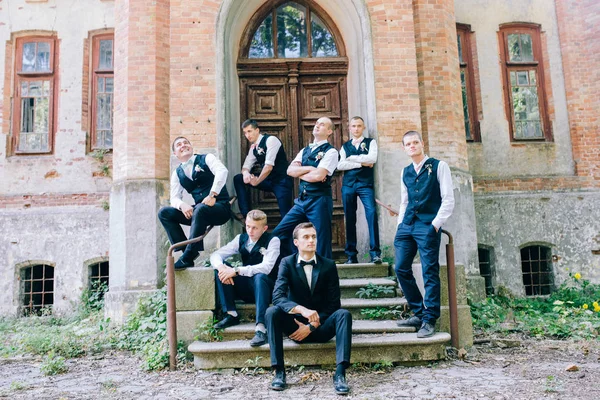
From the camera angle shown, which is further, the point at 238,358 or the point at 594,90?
the point at 594,90

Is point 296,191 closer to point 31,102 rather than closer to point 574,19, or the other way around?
point 31,102

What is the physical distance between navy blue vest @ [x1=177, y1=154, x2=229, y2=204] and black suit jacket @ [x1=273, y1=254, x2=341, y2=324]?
5.38 ft

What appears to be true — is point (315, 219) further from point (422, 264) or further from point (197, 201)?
point (197, 201)

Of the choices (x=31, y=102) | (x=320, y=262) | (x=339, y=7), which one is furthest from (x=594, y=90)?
(x=31, y=102)

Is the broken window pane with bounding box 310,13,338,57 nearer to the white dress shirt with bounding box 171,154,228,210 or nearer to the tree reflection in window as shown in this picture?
the tree reflection in window

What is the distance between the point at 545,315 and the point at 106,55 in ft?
32.5

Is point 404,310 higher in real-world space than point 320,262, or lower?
lower

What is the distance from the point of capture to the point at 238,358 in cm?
497

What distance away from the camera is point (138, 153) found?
7961 millimetres

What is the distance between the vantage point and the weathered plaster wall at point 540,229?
9.73 m

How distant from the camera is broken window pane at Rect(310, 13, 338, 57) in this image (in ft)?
28.3

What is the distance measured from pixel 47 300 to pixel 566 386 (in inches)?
370

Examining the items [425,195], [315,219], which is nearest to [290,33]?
[315,219]

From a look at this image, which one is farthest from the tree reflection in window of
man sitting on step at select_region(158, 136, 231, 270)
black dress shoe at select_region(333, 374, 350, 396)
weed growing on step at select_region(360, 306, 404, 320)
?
black dress shoe at select_region(333, 374, 350, 396)
